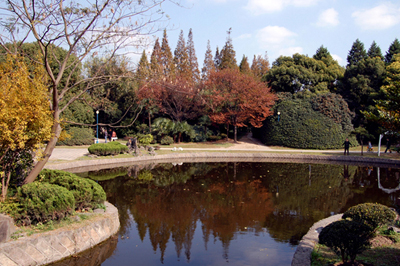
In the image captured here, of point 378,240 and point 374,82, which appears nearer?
point 378,240

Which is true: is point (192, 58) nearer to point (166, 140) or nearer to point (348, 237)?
point (166, 140)

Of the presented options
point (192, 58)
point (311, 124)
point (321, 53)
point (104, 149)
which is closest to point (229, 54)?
point (192, 58)

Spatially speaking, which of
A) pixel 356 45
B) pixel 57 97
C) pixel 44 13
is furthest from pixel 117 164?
pixel 356 45

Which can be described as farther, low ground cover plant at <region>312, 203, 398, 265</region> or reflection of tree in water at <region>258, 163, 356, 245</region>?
reflection of tree in water at <region>258, 163, 356, 245</region>

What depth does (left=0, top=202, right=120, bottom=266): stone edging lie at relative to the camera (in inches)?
208

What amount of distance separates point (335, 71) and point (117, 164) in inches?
1012

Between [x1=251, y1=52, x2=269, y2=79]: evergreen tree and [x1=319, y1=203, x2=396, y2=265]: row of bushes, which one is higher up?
[x1=251, y1=52, x2=269, y2=79]: evergreen tree

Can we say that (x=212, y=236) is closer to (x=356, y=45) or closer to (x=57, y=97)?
(x=57, y=97)

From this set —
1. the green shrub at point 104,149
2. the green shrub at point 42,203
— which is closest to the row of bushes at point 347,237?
the green shrub at point 42,203

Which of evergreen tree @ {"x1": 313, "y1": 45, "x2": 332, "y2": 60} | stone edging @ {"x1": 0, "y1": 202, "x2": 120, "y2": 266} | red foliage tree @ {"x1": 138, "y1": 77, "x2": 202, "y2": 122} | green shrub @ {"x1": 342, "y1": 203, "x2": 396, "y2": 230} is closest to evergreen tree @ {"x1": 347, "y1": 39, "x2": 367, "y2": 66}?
evergreen tree @ {"x1": 313, "y1": 45, "x2": 332, "y2": 60}

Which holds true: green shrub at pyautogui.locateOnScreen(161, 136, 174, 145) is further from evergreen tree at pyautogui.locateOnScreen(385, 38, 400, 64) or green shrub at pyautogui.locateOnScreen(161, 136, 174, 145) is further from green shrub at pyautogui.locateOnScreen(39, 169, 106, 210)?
evergreen tree at pyautogui.locateOnScreen(385, 38, 400, 64)

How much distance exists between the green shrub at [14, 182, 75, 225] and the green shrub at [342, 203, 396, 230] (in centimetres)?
594

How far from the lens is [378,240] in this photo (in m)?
6.37

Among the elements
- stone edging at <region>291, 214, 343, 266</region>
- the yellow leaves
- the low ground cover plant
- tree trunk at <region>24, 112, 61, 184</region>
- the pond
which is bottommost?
the pond
